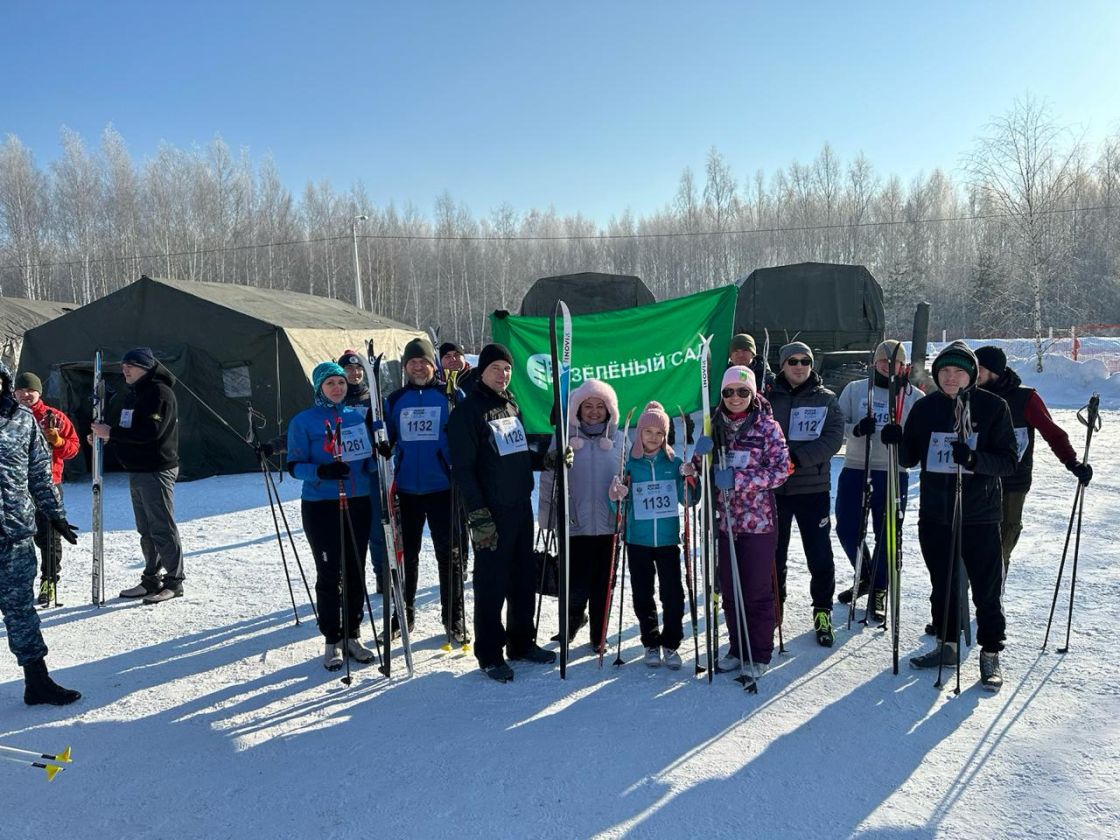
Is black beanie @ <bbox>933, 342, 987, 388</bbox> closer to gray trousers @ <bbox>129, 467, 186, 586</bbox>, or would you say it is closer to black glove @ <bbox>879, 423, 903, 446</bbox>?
black glove @ <bbox>879, 423, 903, 446</bbox>

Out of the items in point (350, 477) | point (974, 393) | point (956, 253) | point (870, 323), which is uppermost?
point (956, 253)

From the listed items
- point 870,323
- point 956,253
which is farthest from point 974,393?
point 956,253

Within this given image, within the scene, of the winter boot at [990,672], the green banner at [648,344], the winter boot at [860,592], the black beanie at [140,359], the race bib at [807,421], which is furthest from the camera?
the green banner at [648,344]

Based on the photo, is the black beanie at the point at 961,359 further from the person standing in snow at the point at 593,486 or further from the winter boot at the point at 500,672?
the winter boot at the point at 500,672

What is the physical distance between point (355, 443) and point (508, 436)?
1.03 metres

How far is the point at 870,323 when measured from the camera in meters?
12.0

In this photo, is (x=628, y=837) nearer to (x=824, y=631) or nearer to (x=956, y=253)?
(x=824, y=631)

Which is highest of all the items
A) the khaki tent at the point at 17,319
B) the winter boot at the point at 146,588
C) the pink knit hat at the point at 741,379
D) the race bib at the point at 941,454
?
the khaki tent at the point at 17,319

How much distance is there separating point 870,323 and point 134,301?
12281 mm

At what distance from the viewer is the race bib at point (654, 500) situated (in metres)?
3.84

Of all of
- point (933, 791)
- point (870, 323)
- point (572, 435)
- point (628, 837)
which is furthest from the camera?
point (870, 323)

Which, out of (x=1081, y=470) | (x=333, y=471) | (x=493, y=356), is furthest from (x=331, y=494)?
(x=1081, y=470)

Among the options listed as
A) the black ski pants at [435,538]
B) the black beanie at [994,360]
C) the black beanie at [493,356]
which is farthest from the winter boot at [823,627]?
the black beanie at [493,356]

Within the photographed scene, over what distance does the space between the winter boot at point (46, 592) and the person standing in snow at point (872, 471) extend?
19.3 ft
